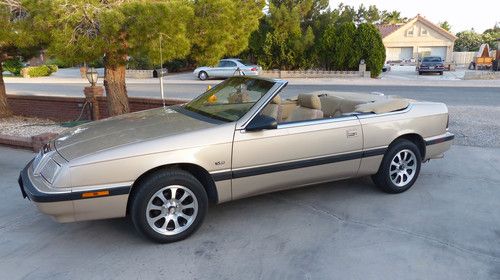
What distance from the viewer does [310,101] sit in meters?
4.77

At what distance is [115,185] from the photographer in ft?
10.8

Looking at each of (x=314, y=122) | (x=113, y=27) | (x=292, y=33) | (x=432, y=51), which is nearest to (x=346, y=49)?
(x=292, y=33)

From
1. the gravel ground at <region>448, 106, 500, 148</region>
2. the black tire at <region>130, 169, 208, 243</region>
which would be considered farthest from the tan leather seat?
the gravel ground at <region>448, 106, 500, 148</region>

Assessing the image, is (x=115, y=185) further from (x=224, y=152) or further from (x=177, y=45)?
(x=177, y=45)

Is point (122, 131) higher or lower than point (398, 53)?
lower

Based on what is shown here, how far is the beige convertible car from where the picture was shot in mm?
3291

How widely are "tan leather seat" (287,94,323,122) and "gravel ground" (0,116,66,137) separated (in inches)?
215

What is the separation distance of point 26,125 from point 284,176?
7.60 metres

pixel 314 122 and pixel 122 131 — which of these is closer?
pixel 122 131

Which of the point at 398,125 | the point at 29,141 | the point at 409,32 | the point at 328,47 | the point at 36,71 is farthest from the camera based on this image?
the point at 409,32

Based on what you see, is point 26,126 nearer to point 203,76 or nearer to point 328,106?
point 328,106

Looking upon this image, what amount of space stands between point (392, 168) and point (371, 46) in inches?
863

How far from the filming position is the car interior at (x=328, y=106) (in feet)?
14.5

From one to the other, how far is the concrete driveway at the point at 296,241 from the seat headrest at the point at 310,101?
39.7 inches
